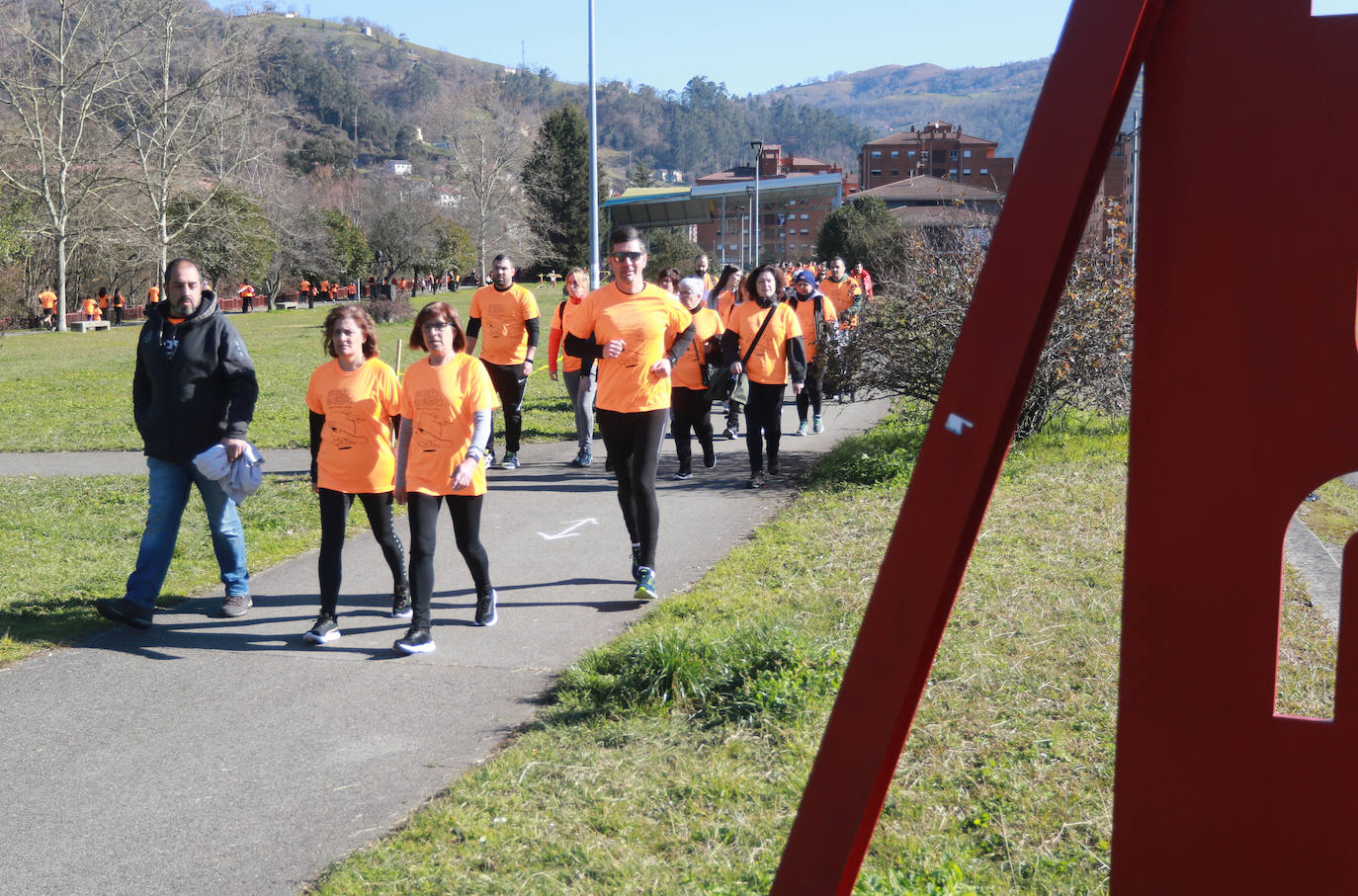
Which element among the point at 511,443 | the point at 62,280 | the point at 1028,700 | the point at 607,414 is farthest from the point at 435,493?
the point at 62,280

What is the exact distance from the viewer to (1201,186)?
2041 mm

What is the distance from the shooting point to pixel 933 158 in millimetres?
120062

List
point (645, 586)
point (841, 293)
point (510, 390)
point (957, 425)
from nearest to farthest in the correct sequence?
point (957, 425)
point (645, 586)
point (510, 390)
point (841, 293)

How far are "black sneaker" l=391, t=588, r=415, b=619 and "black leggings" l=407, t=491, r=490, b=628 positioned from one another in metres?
0.62

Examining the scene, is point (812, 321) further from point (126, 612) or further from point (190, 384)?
point (126, 612)

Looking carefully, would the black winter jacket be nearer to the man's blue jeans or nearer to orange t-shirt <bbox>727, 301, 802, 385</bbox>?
the man's blue jeans

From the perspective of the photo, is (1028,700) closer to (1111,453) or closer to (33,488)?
(1111,453)

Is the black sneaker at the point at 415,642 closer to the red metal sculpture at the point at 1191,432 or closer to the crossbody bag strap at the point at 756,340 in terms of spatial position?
the red metal sculpture at the point at 1191,432

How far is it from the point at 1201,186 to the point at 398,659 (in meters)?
4.77

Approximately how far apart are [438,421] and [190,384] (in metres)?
1.52

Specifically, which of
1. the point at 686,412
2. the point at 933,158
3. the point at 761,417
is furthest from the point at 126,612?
Result: the point at 933,158

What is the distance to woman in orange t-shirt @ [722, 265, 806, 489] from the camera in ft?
35.0

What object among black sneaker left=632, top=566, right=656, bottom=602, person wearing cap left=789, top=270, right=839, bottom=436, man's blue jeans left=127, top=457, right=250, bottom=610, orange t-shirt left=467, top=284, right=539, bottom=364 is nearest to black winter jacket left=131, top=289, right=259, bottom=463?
man's blue jeans left=127, top=457, right=250, bottom=610

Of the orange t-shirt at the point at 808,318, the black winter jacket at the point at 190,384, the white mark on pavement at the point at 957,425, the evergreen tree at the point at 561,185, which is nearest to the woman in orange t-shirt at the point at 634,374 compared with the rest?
the black winter jacket at the point at 190,384
